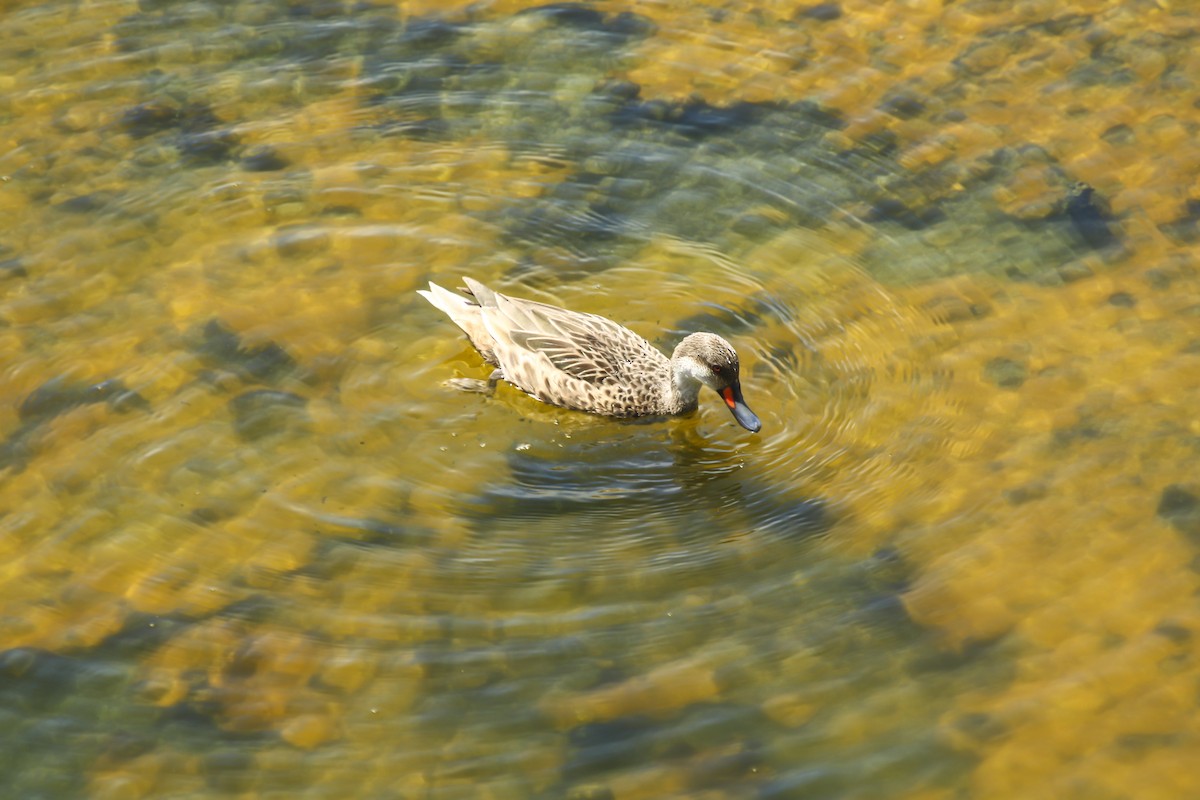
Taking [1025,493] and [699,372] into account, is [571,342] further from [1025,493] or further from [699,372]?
[1025,493]

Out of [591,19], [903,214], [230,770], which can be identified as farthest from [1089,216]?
[230,770]

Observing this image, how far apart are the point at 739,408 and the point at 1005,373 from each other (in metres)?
1.52

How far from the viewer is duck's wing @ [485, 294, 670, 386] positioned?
7.80 m

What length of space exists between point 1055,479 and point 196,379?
478 cm

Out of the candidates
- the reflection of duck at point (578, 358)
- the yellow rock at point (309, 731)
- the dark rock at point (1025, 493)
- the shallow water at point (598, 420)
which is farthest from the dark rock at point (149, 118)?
the dark rock at point (1025, 493)

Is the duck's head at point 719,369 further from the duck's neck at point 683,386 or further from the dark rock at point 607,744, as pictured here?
the dark rock at point 607,744

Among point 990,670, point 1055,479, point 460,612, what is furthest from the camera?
point 1055,479

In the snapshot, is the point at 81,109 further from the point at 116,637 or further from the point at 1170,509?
the point at 1170,509

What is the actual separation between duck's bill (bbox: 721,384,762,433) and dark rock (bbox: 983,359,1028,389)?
134cm

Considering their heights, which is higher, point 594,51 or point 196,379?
point 594,51

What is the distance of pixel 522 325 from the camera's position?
314 inches

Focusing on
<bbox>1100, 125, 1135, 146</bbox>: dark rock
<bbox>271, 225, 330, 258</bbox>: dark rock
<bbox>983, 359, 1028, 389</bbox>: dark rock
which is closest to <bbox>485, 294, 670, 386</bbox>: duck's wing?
<bbox>271, 225, 330, 258</bbox>: dark rock

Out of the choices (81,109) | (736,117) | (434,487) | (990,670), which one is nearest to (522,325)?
(434,487)

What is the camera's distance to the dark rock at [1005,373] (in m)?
7.53
